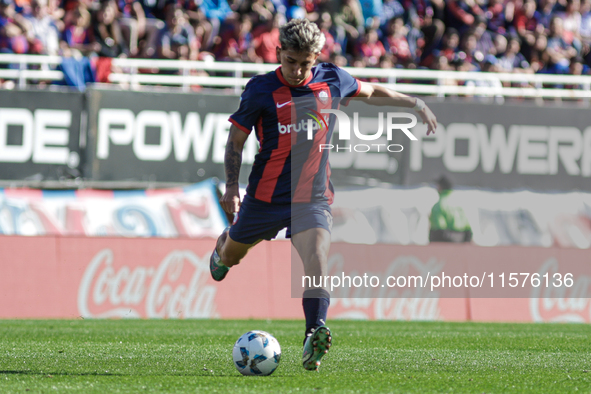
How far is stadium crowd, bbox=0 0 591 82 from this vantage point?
13.9 metres

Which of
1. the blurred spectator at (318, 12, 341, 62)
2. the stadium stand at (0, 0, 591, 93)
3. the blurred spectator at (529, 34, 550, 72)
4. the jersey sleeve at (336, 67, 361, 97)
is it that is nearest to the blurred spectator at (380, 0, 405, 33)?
the stadium stand at (0, 0, 591, 93)

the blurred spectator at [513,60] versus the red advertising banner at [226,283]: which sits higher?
the blurred spectator at [513,60]

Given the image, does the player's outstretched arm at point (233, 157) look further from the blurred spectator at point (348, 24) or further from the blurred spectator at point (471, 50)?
the blurred spectator at point (471, 50)

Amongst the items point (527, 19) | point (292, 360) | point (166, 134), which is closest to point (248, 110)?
point (292, 360)

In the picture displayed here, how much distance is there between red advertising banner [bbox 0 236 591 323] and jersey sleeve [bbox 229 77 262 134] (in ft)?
22.4

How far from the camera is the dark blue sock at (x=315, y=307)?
5285 mm

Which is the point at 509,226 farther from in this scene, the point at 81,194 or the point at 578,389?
the point at 578,389

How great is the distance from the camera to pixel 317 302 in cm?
537

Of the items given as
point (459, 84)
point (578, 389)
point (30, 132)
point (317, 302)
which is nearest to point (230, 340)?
point (317, 302)

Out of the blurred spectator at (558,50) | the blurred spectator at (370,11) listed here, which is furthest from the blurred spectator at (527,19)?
A: the blurred spectator at (370,11)

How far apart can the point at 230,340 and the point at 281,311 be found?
436 cm

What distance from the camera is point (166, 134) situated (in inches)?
561

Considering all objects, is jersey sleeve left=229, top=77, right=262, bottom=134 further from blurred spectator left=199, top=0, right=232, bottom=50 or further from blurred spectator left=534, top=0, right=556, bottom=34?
blurred spectator left=534, top=0, right=556, bottom=34

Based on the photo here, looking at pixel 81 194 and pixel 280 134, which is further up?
pixel 280 134
